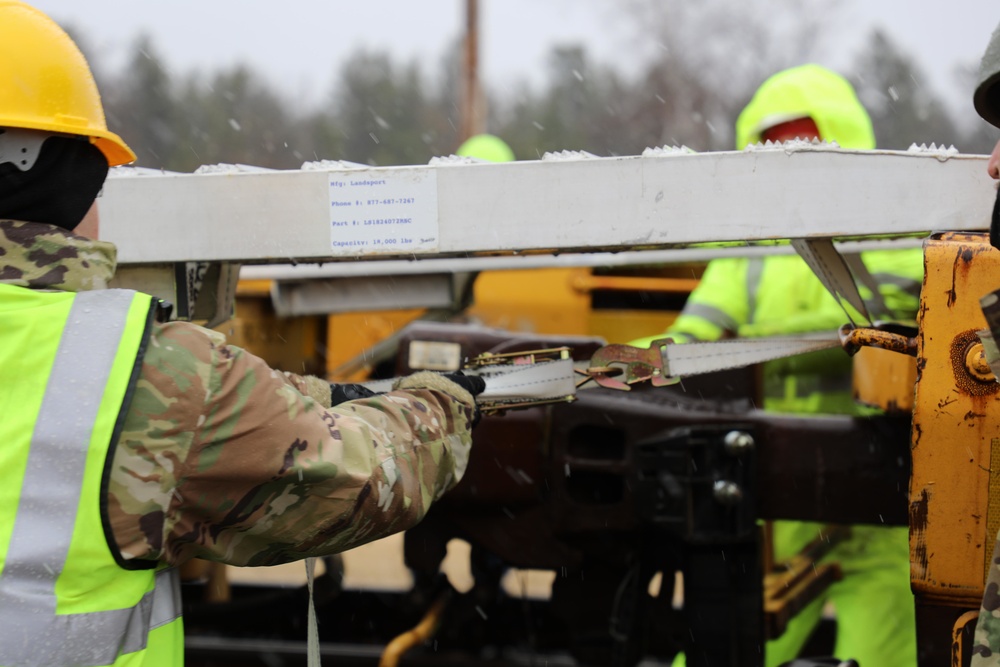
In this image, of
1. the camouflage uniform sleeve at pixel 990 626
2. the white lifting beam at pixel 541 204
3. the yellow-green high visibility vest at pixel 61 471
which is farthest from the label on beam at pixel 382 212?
the camouflage uniform sleeve at pixel 990 626

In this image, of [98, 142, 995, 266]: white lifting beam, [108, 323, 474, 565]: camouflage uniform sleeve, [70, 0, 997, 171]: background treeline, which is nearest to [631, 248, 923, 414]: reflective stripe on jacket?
[98, 142, 995, 266]: white lifting beam

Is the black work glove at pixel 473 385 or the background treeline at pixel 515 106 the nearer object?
the black work glove at pixel 473 385

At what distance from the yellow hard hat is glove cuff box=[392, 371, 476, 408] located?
67 centimetres

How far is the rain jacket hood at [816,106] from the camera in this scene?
3576 mm

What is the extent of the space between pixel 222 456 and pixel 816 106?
2.74 m

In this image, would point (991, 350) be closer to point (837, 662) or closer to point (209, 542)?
point (837, 662)

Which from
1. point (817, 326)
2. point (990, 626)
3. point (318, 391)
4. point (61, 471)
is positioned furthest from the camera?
point (817, 326)

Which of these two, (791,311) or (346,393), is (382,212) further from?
(791,311)

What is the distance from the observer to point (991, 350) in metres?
1.54

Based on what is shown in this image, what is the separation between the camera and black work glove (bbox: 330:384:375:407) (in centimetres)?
190

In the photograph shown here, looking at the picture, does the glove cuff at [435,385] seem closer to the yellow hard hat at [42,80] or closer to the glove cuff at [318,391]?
the glove cuff at [318,391]

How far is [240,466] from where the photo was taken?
1.48m

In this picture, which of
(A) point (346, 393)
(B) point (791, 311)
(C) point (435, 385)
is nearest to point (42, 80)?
(A) point (346, 393)

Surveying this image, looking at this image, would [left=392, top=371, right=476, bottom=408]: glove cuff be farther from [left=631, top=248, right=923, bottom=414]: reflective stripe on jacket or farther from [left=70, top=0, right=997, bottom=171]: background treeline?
[left=70, top=0, right=997, bottom=171]: background treeline
